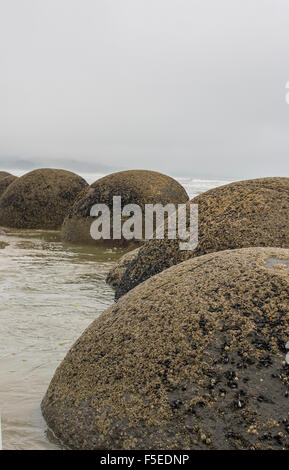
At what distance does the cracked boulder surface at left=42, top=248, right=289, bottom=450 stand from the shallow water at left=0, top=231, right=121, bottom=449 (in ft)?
0.71

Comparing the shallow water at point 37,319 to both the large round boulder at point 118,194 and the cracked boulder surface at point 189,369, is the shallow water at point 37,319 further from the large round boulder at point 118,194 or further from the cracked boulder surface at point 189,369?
the large round boulder at point 118,194

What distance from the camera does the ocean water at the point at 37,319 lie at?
3.13 metres

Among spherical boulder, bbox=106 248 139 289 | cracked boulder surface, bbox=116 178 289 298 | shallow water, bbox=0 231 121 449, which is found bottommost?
shallow water, bbox=0 231 121 449

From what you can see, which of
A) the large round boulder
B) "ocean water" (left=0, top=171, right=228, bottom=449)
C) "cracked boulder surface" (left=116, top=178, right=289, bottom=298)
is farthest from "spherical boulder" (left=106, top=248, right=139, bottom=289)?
the large round boulder

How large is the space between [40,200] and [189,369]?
54.0 ft

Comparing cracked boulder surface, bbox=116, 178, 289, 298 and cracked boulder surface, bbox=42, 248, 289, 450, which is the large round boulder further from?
cracked boulder surface, bbox=42, 248, 289, 450

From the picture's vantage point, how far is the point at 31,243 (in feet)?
44.5

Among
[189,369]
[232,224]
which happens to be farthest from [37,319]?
[189,369]

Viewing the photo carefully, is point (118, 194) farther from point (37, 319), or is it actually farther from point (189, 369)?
point (189, 369)

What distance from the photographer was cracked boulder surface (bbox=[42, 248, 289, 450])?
7.97ft

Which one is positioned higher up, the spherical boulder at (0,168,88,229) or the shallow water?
the spherical boulder at (0,168,88,229)

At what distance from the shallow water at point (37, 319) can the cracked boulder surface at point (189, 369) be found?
0.22 meters

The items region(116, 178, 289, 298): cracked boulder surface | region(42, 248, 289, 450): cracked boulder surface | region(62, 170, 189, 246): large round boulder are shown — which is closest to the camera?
region(42, 248, 289, 450): cracked boulder surface

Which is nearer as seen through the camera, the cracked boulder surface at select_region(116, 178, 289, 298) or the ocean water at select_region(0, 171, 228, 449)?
the ocean water at select_region(0, 171, 228, 449)
